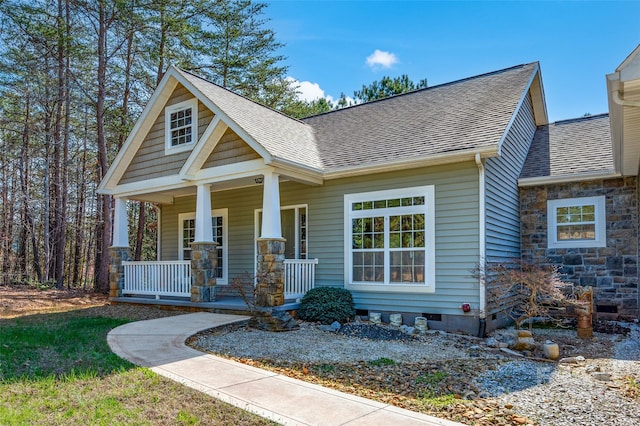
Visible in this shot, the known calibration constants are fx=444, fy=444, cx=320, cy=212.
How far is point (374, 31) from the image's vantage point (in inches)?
532

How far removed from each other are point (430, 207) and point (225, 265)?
5796mm

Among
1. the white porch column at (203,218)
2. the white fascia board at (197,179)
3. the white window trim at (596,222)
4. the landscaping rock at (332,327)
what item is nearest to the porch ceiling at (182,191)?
the white fascia board at (197,179)

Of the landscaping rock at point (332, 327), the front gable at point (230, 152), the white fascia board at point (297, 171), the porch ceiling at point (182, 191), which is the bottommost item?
the landscaping rock at point (332, 327)

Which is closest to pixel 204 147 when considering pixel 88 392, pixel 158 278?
pixel 158 278

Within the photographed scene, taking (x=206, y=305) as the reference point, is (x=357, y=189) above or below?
above

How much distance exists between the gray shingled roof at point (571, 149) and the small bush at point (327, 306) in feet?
16.6

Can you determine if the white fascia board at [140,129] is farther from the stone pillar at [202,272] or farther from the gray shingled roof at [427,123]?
the gray shingled roof at [427,123]

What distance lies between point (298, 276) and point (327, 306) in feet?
3.90

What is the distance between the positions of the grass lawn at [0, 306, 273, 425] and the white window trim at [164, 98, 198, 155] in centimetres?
533

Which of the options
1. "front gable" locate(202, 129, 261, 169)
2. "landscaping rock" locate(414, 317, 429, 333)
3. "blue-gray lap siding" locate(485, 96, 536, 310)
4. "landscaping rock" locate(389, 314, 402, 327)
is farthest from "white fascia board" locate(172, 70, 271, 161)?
"blue-gray lap siding" locate(485, 96, 536, 310)

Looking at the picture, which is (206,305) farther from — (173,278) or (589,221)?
(589,221)

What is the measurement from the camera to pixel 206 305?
9.30 m

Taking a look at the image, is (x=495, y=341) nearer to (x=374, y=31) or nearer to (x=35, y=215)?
(x=374, y=31)

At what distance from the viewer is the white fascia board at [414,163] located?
751 cm
